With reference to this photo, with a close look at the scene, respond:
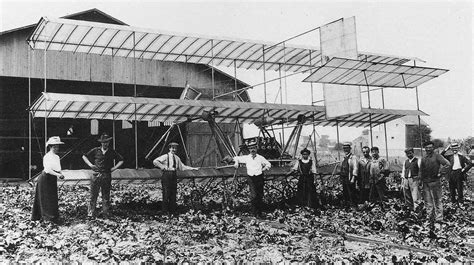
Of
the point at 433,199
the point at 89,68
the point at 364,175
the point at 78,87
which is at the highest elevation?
the point at 89,68

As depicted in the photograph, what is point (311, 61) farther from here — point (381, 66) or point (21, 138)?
point (21, 138)

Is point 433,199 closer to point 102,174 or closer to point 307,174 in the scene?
point 307,174

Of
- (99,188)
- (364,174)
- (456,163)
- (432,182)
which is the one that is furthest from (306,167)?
(99,188)

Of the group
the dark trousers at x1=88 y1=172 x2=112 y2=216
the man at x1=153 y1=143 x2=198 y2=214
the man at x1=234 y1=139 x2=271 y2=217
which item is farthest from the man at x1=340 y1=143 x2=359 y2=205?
the dark trousers at x1=88 y1=172 x2=112 y2=216

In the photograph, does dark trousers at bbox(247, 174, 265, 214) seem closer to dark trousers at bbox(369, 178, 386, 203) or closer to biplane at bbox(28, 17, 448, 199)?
biplane at bbox(28, 17, 448, 199)

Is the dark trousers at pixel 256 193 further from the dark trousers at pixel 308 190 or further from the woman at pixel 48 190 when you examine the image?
the woman at pixel 48 190

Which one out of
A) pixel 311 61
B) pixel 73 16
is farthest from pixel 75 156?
pixel 311 61

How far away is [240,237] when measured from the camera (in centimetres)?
804

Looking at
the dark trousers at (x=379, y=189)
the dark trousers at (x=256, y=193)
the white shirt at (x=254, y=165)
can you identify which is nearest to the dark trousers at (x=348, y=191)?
the dark trousers at (x=379, y=189)

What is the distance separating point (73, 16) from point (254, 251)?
57.4ft

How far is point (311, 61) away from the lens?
17984mm

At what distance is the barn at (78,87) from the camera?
1966 centimetres

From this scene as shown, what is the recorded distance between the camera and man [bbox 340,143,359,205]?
12.3 m

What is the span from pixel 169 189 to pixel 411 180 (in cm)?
635
